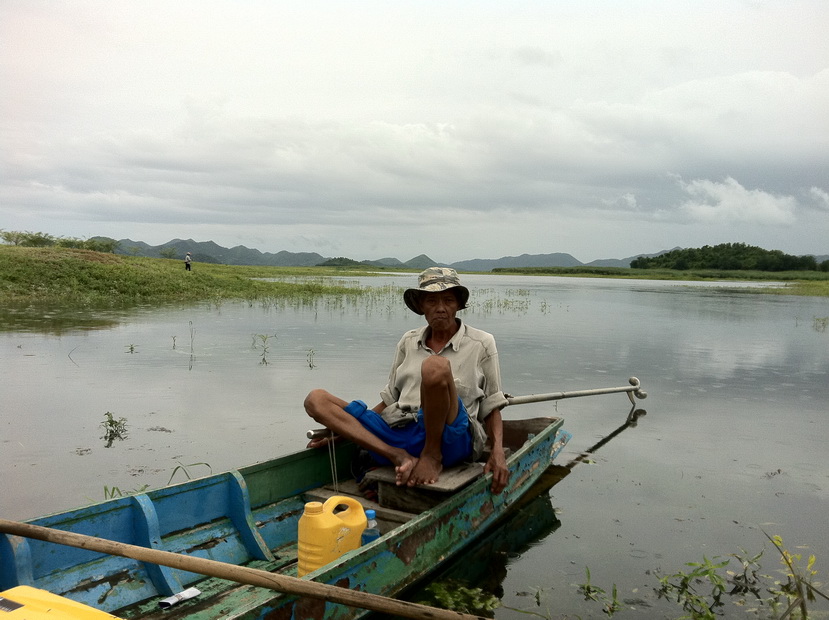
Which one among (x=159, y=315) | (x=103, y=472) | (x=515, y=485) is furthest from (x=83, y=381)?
(x=159, y=315)

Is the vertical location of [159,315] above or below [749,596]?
above

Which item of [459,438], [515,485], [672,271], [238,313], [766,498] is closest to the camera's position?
[459,438]

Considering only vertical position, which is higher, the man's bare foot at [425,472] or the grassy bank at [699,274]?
the grassy bank at [699,274]

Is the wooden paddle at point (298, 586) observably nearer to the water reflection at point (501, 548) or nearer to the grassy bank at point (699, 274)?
the water reflection at point (501, 548)

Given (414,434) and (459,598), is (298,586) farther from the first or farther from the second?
(414,434)

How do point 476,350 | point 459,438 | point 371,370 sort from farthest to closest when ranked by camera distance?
point 371,370 < point 476,350 < point 459,438

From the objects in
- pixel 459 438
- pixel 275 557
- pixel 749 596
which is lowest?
pixel 749 596

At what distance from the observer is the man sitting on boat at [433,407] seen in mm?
4387

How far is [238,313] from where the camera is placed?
19.3m

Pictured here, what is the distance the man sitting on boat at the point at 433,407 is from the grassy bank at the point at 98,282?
1818 cm

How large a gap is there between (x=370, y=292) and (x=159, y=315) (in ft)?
42.9

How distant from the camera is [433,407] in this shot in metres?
4.22

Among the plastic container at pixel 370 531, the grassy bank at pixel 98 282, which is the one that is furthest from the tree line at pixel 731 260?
the plastic container at pixel 370 531

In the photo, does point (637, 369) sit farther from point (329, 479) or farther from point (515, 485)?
point (329, 479)
